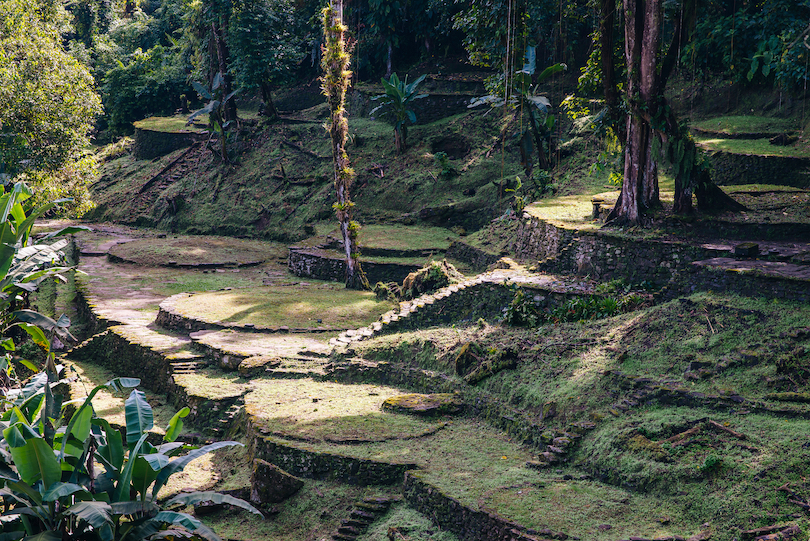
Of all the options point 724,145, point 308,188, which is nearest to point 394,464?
point 724,145

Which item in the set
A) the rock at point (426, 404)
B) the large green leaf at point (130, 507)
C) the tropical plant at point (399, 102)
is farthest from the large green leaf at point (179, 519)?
the tropical plant at point (399, 102)

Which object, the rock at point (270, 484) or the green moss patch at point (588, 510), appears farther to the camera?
the rock at point (270, 484)

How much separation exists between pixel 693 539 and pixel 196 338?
945 cm

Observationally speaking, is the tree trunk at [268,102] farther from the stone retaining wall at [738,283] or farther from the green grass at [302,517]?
the green grass at [302,517]

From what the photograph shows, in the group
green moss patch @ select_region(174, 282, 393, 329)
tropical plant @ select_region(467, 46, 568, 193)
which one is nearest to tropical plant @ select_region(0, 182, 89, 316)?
green moss patch @ select_region(174, 282, 393, 329)

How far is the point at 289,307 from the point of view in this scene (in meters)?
14.8

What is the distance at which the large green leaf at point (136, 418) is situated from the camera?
6.52 meters

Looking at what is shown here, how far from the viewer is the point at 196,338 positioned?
12.9 metres

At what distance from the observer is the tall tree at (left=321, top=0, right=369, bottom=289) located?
48.8ft

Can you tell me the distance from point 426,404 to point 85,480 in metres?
4.92

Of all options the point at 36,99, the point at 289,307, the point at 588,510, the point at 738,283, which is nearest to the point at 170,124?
the point at 36,99

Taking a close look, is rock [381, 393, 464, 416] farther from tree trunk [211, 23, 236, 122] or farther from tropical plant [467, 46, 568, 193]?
tree trunk [211, 23, 236, 122]

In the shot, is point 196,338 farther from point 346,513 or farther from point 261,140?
point 261,140

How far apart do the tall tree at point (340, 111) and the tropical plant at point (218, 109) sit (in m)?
11.5
